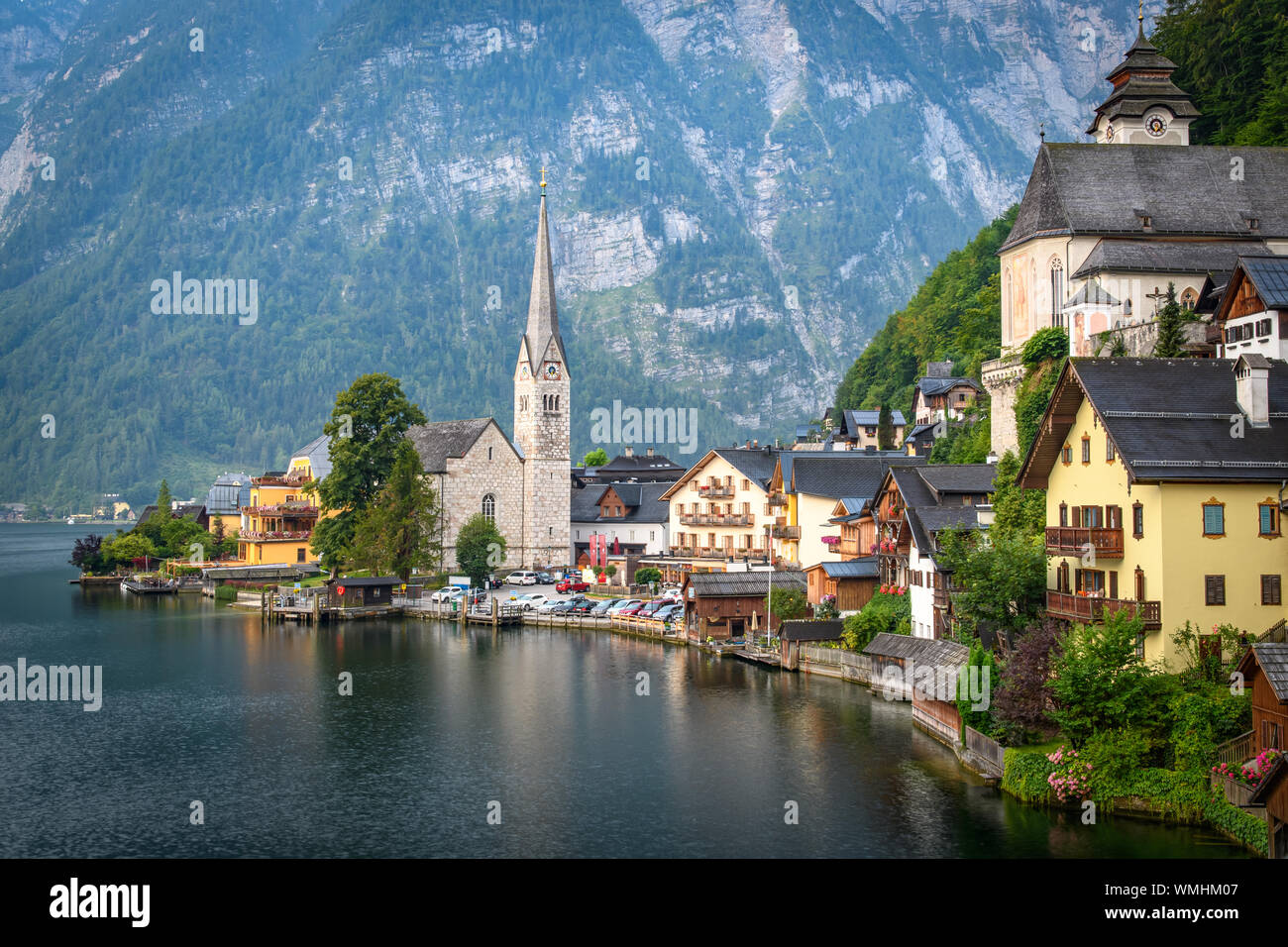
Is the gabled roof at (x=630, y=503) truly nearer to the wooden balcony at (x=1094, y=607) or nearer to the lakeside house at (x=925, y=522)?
the lakeside house at (x=925, y=522)

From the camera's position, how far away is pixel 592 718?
1949 inches

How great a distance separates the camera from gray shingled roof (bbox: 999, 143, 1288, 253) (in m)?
61.6

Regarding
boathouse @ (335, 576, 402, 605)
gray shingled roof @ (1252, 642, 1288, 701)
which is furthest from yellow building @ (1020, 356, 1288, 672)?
boathouse @ (335, 576, 402, 605)

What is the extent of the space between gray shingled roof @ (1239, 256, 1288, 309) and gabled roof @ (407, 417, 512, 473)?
69.8 m

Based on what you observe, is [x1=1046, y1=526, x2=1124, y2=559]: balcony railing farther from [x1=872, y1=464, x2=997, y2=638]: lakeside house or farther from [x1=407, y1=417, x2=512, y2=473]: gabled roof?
[x1=407, y1=417, x2=512, y2=473]: gabled roof

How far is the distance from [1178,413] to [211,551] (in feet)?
333

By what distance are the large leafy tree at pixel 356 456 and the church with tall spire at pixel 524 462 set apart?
5.44 metres

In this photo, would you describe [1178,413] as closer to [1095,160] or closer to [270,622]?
[1095,160]

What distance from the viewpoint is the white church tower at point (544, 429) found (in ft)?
360

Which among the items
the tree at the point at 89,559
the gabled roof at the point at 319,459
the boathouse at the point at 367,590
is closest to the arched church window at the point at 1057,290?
the boathouse at the point at 367,590

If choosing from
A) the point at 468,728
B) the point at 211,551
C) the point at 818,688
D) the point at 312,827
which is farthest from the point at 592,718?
the point at 211,551

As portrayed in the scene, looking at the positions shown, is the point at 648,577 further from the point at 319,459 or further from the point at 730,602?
the point at 319,459

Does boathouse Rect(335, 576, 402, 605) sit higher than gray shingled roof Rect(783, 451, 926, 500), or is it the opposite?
gray shingled roof Rect(783, 451, 926, 500)

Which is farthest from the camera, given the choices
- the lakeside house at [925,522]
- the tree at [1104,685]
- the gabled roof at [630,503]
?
the gabled roof at [630,503]
